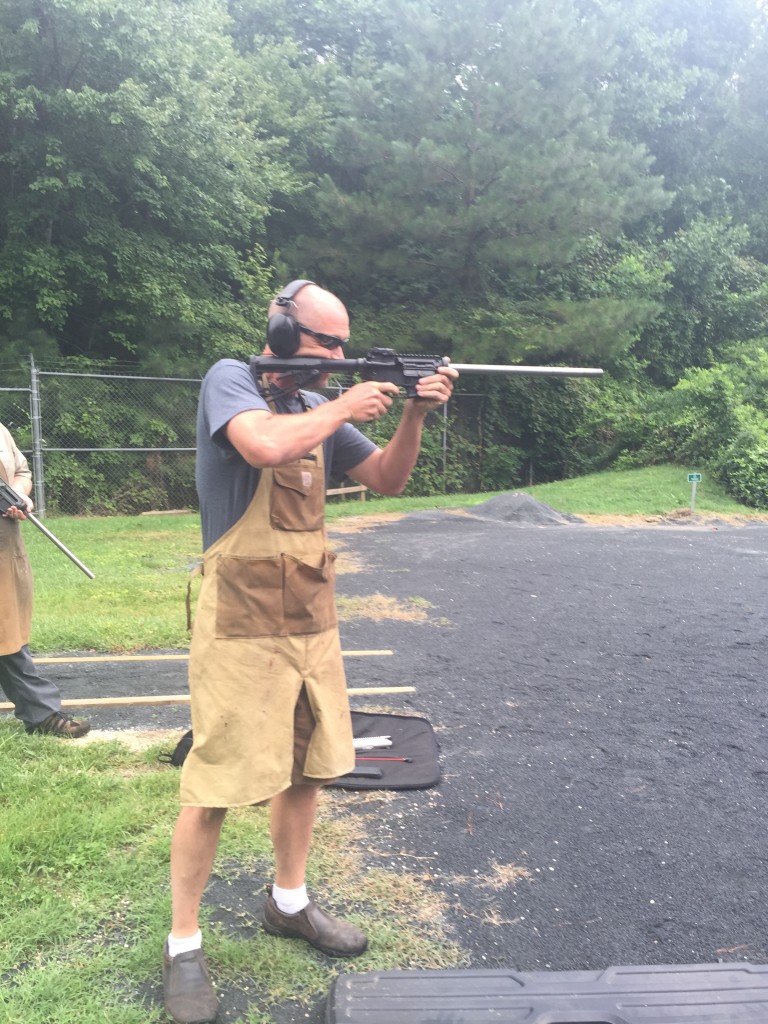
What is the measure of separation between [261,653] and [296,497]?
450 mm

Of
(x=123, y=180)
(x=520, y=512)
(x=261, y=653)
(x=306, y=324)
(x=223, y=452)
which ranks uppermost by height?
(x=123, y=180)

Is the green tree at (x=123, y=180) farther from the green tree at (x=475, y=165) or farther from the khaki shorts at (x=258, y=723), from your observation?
the khaki shorts at (x=258, y=723)

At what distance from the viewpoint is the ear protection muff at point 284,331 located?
229cm

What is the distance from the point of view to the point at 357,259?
20.1 meters

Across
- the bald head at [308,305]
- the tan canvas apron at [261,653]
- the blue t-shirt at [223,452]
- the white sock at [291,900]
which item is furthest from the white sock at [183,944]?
the bald head at [308,305]

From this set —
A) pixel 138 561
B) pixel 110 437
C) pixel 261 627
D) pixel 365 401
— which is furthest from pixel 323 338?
pixel 110 437

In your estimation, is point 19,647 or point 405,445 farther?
point 19,647

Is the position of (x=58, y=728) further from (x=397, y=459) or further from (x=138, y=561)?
(x=138, y=561)

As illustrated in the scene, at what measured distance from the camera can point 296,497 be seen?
227 cm

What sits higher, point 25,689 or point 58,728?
point 25,689

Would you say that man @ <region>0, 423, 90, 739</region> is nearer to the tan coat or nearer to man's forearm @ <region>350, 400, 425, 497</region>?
the tan coat

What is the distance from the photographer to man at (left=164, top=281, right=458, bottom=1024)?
215 cm

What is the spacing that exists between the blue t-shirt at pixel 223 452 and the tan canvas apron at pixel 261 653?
0.12 feet

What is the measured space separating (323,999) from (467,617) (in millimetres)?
4641
